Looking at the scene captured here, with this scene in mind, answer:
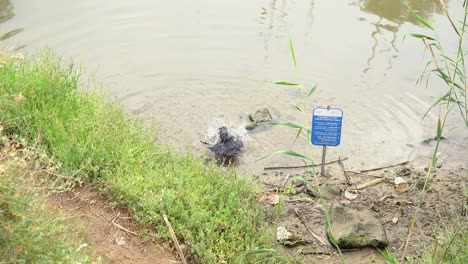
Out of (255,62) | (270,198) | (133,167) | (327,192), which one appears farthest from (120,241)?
(255,62)

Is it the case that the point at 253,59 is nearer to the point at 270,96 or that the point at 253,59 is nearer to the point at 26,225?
the point at 270,96

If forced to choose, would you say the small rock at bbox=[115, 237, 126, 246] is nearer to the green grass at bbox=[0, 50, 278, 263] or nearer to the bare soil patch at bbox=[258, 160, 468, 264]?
the green grass at bbox=[0, 50, 278, 263]

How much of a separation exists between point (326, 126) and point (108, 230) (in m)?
2.66

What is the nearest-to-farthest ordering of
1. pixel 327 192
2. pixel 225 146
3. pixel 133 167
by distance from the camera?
pixel 133 167 < pixel 327 192 < pixel 225 146

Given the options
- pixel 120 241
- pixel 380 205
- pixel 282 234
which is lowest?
pixel 380 205

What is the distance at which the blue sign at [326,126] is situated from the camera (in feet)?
16.8

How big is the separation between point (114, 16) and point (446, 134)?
6514 millimetres

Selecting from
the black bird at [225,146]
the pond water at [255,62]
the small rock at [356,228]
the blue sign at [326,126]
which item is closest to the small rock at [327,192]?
the small rock at [356,228]

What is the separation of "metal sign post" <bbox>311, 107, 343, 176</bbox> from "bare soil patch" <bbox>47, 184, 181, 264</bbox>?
2.28m

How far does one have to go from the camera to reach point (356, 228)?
4.46 m

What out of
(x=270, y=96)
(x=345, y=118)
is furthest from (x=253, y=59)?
(x=345, y=118)

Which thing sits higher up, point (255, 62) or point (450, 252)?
point (255, 62)

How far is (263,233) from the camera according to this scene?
13.4 ft

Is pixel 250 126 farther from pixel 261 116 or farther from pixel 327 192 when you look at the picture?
pixel 327 192
